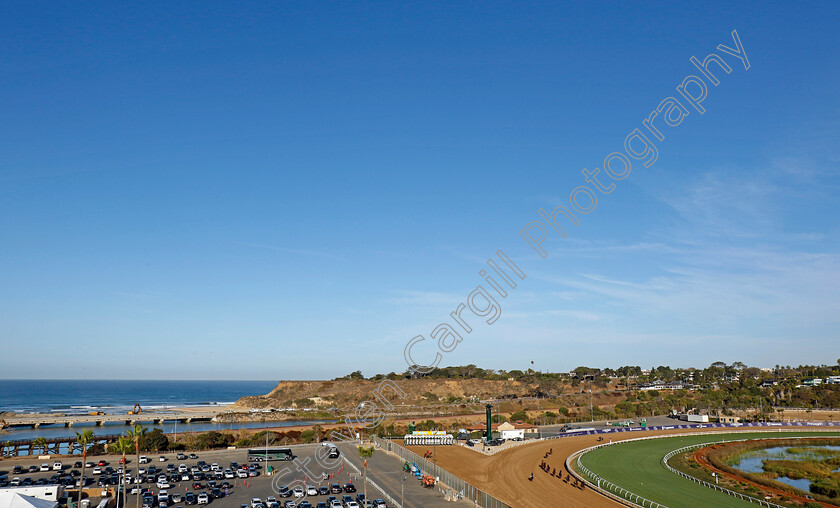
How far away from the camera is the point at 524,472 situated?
6719cm

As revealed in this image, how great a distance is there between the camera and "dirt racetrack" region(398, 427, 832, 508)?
5369cm

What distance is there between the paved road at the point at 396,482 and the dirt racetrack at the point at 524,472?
6335mm

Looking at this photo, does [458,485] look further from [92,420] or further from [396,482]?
[92,420]

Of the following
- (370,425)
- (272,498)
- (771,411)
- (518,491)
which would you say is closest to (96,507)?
(272,498)

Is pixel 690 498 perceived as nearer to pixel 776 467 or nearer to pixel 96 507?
pixel 776 467

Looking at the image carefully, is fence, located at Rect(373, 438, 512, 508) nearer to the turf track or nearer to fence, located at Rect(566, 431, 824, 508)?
fence, located at Rect(566, 431, 824, 508)

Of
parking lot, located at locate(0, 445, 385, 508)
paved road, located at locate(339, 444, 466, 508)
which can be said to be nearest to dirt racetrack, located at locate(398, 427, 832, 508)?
paved road, located at locate(339, 444, 466, 508)

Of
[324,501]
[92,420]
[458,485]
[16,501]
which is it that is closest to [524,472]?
[458,485]

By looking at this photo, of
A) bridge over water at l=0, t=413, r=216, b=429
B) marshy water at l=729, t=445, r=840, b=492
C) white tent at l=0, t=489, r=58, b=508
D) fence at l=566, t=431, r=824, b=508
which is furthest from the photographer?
bridge over water at l=0, t=413, r=216, b=429

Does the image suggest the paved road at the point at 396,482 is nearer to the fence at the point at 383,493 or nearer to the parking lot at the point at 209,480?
the fence at the point at 383,493

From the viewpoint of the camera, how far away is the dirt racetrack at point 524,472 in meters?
53.7

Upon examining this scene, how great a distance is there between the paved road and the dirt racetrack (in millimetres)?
6335

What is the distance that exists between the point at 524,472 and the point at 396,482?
712 inches

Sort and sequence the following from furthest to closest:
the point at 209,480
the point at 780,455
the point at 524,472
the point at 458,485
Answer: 1. the point at 780,455
2. the point at 524,472
3. the point at 209,480
4. the point at 458,485
